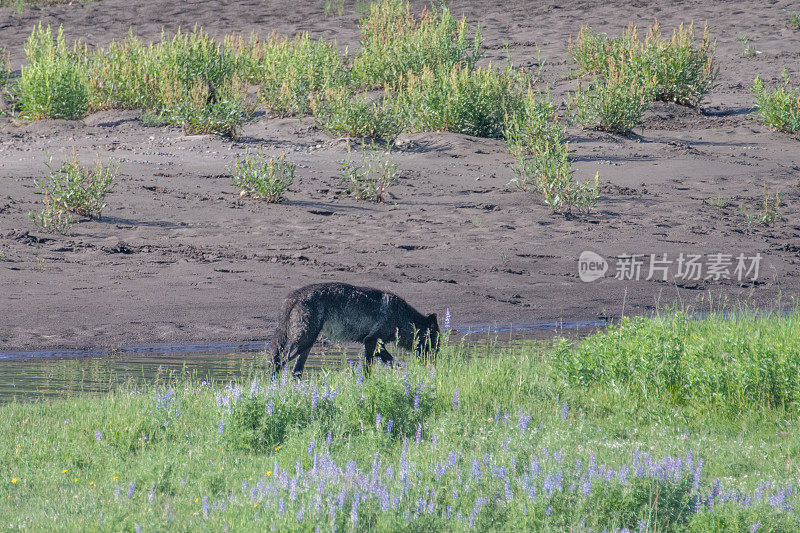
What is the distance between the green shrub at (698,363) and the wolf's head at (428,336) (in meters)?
1.22

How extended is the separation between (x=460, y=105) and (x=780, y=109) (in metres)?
6.98

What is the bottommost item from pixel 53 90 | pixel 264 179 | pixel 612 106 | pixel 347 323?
pixel 347 323

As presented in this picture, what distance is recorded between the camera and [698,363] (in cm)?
715

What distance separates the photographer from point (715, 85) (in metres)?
22.1

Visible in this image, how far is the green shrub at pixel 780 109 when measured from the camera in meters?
20.1

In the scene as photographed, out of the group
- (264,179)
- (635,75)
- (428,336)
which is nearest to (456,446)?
(428,336)

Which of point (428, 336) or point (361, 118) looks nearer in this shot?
point (428, 336)

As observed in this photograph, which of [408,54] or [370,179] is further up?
[408,54]

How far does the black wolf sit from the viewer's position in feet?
25.2

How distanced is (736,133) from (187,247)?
501 inches

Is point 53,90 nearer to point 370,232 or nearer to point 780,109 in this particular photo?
point 370,232

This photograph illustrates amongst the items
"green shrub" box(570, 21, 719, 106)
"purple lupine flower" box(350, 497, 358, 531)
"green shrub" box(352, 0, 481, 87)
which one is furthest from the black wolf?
"green shrub" box(570, 21, 719, 106)

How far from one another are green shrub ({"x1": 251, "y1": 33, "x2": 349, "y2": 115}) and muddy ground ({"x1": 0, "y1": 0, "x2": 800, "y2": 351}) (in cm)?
66

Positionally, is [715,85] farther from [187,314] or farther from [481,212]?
[187,314]
